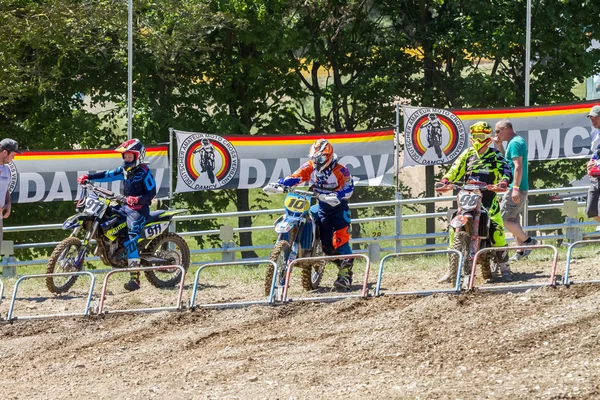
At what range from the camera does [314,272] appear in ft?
44.2

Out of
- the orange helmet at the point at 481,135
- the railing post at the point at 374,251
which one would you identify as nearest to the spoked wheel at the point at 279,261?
the orange helmet at the point at 481,135

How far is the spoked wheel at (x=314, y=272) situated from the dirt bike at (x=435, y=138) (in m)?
4.38

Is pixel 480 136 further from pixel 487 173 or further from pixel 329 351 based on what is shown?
pixel 329 351

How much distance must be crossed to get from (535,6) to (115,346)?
59.4 feet

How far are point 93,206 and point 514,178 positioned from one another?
17.5 feet

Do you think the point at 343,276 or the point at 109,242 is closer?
the point at 343,276

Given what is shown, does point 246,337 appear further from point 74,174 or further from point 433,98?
point 433,98

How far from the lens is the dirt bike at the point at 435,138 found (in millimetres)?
17141

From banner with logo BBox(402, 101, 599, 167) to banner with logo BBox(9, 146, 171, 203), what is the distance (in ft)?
12.7

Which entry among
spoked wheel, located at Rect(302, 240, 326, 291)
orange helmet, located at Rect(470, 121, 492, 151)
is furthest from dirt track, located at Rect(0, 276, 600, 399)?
orange helmet, located at Rect(470, 121, 492, 151)

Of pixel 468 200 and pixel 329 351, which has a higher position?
pixel 468 200

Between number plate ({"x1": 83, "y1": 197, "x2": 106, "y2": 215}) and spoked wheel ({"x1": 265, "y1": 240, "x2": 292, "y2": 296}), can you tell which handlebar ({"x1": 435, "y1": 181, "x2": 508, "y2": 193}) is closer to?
spoked wheel ({"x1": 265, "y1": 240, "x2": 292, "y2": 296})

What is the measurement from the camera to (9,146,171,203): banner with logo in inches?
675

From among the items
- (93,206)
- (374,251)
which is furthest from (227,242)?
(93,206)
